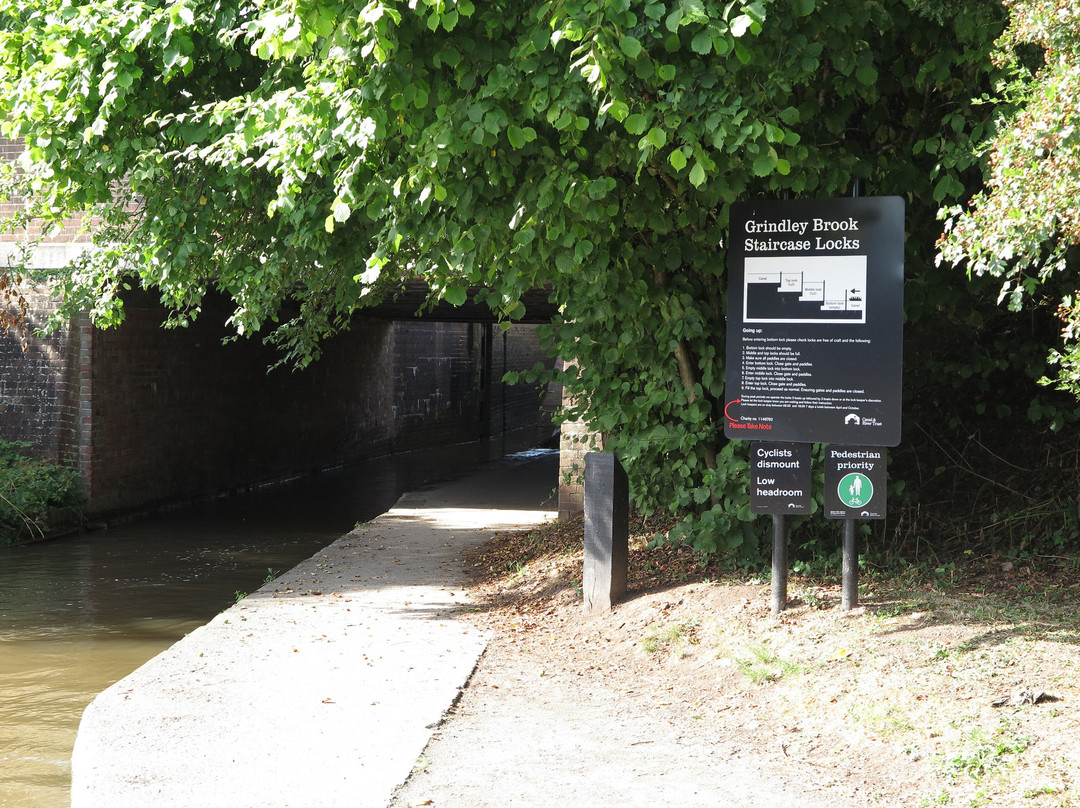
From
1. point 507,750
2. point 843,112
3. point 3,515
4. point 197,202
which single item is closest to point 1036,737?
point 507,750

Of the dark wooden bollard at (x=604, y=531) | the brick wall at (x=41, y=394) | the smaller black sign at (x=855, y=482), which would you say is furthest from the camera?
the brick wall at (x=41, y=394)

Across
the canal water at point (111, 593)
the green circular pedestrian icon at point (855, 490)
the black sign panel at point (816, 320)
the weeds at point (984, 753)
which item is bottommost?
the canal water at point (111, 593)

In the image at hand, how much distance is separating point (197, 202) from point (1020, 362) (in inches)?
227

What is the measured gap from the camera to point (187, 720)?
5.17 metres

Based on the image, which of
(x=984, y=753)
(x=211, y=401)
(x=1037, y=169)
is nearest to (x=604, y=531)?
(x=984, y=753)

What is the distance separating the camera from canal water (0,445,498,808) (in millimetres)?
6465

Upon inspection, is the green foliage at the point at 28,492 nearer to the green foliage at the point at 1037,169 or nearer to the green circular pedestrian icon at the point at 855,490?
the green circular pedestrian icon at the point at 855,490

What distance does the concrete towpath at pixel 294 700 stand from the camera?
4363mm

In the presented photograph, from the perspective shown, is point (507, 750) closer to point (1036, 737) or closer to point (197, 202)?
point (1036, 737)

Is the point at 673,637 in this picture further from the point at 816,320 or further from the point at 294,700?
the point at 294,700

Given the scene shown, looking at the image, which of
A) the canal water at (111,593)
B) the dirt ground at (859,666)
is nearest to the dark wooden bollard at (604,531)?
the dirt ground at (859,666)

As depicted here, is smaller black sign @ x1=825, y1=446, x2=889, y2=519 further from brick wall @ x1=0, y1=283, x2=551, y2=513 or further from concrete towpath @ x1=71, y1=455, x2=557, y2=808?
brick wall @ x1=0, y1=283, x2=551, y2=513

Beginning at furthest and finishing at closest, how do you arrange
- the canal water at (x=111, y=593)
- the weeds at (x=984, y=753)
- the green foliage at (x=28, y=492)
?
the green foliage at (x=28, y=492) → the canal water at (x=111, y=593) → the weeds at (x=984, y=753)

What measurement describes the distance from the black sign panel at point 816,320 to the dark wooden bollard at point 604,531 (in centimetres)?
100
